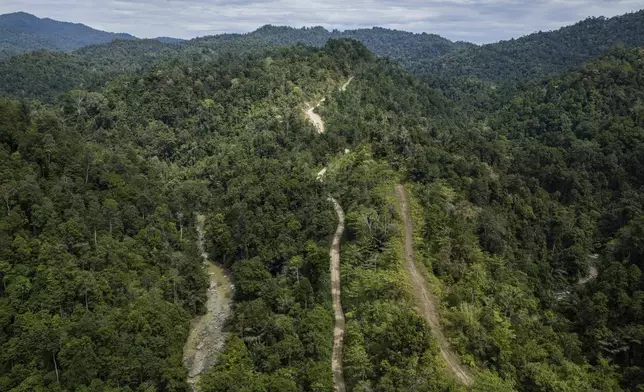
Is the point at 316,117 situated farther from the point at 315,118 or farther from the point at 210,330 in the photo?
the point at 210,330

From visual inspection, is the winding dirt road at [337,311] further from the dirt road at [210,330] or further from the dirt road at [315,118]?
the dirt road at [315,118]

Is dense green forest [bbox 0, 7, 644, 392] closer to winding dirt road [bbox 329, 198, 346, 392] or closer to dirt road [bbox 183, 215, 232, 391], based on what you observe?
winding dirt road [bbox 329, 198, 346, 392]

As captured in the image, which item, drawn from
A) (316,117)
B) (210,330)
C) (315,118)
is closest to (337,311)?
(210,330)

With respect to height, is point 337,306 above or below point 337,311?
above

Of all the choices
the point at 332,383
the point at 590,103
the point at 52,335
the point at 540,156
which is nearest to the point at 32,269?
the point at 52,335

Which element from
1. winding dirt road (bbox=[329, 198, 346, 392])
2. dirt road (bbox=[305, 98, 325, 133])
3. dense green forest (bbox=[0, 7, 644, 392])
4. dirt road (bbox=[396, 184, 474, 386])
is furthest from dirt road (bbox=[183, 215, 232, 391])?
dirt road (bbox=[305, 98, 325, 133])

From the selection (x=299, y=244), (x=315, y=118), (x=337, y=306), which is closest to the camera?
(x=337, y=306)
